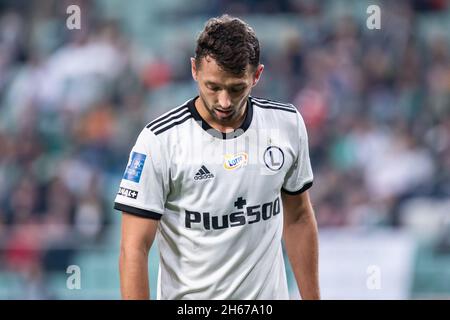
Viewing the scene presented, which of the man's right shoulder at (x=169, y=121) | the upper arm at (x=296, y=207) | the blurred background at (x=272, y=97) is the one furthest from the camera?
the blurred background at (x=272, y=97)

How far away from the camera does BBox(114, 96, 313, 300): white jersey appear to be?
371cm

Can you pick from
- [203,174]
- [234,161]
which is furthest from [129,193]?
[234,161]

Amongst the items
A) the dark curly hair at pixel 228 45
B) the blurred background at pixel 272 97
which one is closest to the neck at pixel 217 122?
the dark curly hair at pixel 228 45

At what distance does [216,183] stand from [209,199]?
7cm

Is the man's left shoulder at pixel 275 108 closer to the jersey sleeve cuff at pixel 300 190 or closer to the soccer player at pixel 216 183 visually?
the soccer player at pixel 216 183

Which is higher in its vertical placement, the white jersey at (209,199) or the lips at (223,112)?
the lips at (223,112)

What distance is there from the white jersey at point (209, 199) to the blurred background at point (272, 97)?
3483 mm

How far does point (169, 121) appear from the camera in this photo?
12.5 feet

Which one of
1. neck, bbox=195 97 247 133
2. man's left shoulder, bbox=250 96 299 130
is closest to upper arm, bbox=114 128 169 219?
neck, bbox=195 97 247 133

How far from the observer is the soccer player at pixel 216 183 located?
12.1 ft

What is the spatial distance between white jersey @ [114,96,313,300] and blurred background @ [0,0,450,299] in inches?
137

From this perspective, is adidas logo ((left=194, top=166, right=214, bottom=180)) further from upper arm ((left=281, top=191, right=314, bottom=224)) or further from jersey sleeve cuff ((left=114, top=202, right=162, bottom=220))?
upper arm ((left=281, top=191, right=314, bottom=224))

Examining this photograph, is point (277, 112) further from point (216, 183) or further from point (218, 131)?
point (216, 183)

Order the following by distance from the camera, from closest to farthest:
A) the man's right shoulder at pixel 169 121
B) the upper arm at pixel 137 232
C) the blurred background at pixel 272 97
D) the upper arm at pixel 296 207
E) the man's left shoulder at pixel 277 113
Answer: the upper arm at pixel 137 232
the man's right shoulder at pixel 169 121
the man's left shoulder at pixel 277 113
the upper arm at pixel 296 207
the blurred background at pixel 272 97
